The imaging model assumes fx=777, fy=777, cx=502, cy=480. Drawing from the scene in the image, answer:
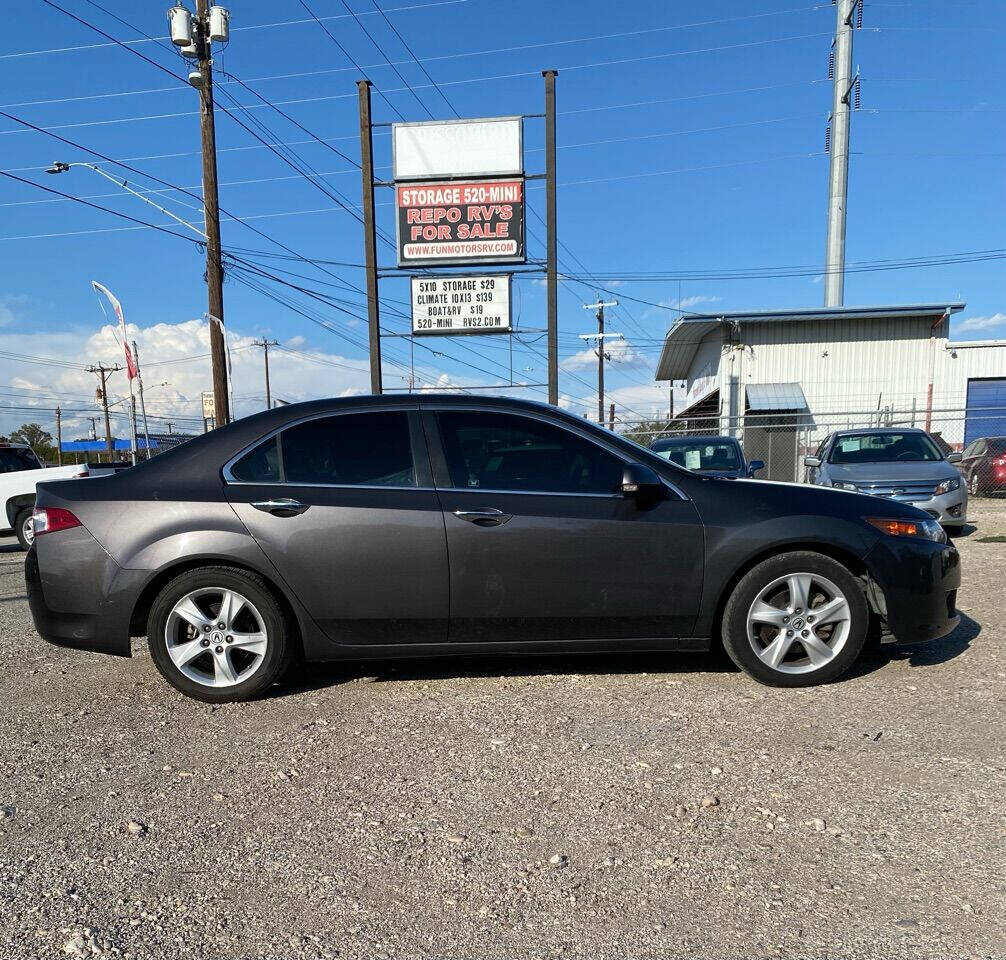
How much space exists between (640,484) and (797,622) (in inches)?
44.6

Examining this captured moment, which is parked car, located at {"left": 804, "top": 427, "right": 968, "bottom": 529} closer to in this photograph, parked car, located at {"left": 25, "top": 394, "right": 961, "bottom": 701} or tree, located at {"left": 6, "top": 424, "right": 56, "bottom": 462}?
parked car, located at {"left": 25, "top": 394, "right": 961, "bottom": 701}

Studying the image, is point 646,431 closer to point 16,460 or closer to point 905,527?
point 16,460

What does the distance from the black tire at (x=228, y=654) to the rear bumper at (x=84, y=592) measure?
163mm

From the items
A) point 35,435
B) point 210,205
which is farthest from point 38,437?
point 210,205

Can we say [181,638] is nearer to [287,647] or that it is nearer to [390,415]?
[287,647]

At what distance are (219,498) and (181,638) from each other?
2.49ft

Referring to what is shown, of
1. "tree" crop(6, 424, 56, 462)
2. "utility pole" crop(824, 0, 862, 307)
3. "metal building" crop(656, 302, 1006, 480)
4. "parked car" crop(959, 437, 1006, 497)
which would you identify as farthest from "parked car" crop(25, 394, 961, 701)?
"tree" crop(6, 424, 56, 462)

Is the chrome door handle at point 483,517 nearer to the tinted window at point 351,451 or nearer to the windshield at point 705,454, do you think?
the tinted window at point 351,451

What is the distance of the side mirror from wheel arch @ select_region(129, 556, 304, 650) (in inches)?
72.4

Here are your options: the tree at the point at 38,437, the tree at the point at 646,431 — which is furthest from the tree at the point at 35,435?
the tree at the point at 646,431

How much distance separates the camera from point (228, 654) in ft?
13.3

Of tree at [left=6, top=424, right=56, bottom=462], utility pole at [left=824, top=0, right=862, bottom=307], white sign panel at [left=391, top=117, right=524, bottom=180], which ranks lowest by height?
tree at [left=6, top=424, right=56, bottom=462]

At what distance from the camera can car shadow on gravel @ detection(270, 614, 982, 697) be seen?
14.8 feet

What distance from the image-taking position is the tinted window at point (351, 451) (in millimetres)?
4156
